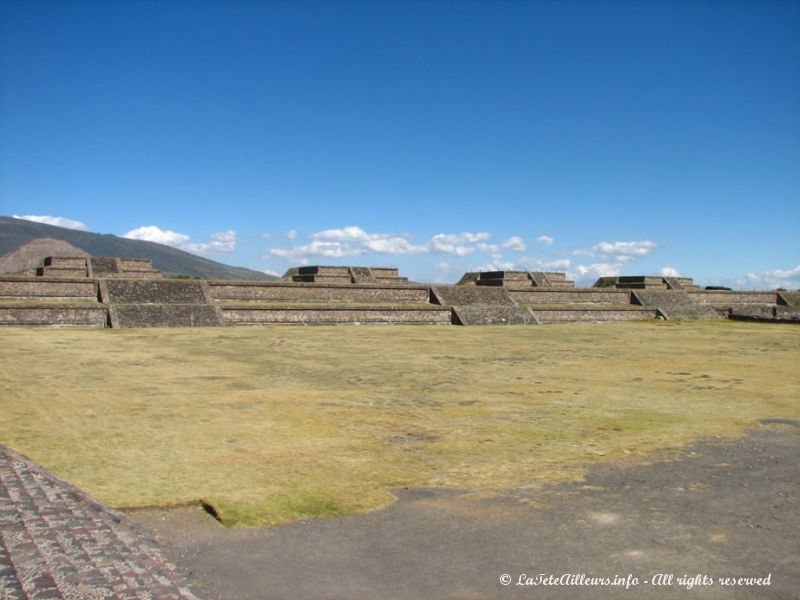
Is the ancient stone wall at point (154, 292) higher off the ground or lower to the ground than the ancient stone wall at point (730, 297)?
higher

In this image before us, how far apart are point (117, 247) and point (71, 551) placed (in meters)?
192

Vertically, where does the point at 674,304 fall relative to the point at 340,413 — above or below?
above

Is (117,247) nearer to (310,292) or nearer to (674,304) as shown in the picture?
(310,292)

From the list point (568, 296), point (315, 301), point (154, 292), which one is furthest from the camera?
point (568, 296)

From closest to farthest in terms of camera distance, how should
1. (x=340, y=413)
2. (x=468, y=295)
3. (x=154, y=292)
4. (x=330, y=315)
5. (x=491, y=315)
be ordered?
(x=340, y=413)
(x=154, y=292)
(x=330, y=315)
(x=491, y=315)
(x=468, y=295)

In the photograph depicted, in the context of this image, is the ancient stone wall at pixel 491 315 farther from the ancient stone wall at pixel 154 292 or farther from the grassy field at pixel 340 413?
the ancient stone wall at pixel 154 292

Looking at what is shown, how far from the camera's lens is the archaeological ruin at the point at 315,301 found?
2245cm

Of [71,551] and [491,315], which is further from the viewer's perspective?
[491,315]

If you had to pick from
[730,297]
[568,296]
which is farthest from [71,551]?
[730,297]

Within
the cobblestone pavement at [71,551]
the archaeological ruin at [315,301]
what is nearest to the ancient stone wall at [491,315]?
the archaeological ruin at [315,301]

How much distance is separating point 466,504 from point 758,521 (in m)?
2.30

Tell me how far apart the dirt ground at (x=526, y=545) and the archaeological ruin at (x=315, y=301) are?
18.9m

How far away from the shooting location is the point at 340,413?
8836mm

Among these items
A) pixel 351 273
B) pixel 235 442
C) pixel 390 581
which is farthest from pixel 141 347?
pixel 351 273
